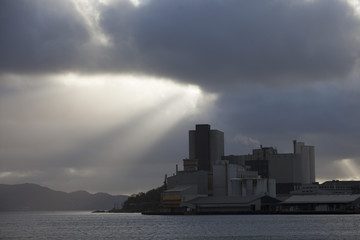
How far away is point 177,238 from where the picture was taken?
107 metres

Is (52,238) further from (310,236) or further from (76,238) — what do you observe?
(310,236)

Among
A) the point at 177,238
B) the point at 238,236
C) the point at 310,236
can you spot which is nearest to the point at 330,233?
the point at 310,236

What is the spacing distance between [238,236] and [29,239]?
33.3 metres

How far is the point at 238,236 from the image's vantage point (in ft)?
353

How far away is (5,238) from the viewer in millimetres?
115250

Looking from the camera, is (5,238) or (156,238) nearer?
(156,238)

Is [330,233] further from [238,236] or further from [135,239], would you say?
[135,239]

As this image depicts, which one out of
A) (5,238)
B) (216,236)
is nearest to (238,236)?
(216,236)

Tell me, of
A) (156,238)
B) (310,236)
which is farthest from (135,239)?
(310,236)

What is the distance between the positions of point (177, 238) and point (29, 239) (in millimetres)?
24207

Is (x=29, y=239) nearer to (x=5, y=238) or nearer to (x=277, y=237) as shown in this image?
(x=5, y=238)

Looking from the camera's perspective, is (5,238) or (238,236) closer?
(238,236)

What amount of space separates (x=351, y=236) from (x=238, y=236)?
17.0 m

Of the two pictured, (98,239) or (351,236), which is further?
(98,239)
